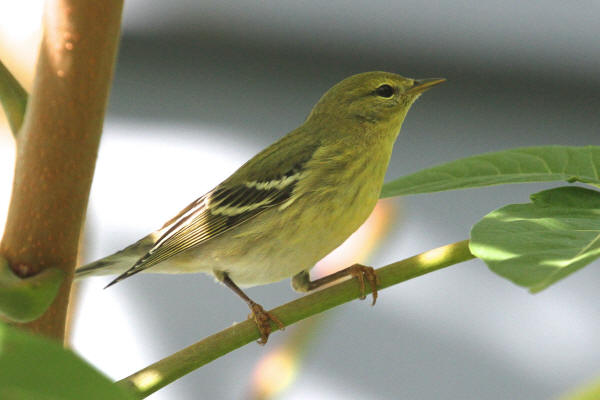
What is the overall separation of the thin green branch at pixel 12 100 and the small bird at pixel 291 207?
981 millimetres

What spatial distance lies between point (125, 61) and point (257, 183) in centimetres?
326

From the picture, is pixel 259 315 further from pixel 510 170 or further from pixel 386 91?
pixel 386 91

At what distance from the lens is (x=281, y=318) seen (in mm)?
827

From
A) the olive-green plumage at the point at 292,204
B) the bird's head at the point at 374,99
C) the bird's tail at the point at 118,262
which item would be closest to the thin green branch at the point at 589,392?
the olive-green plumage at the point at 292,204

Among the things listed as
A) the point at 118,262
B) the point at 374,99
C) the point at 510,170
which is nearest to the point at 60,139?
the point at 510,170

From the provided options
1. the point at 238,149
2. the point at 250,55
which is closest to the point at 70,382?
the point at 238,149

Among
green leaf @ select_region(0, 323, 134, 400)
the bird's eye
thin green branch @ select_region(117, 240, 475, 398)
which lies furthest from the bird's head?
green leaf @ select_region(0, 323, 134, 400)

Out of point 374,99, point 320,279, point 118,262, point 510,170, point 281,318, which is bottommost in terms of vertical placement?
point 118,262

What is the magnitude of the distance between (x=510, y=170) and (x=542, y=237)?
0.29 metres

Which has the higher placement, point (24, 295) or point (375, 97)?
point (24, 295)

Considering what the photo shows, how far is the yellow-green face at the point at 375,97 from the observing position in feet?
6.98

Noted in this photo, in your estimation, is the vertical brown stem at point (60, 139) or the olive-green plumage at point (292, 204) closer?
the vertical brown stem at point (60, 139)

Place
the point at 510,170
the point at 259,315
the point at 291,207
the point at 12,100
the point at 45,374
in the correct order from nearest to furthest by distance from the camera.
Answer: the point at 45,374 → the point at 12,100 → the point at 510,170 → the point at 259,315 → the point at 291,207

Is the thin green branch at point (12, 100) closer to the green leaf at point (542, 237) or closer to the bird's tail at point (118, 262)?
the green leaf at point (542, 237)
